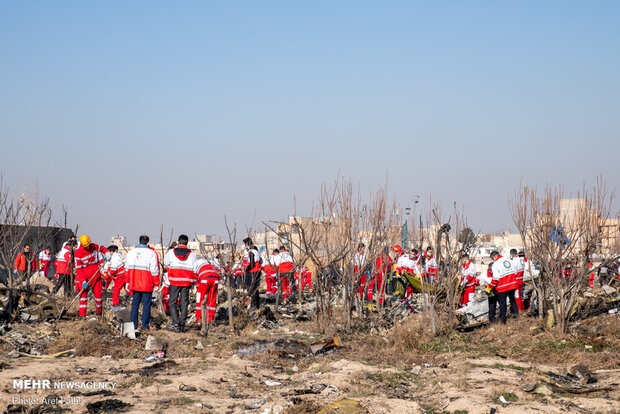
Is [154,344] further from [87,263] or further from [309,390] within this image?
[87,263]

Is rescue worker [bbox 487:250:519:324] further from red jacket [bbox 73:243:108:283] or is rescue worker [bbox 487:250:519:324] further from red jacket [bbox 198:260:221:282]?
red jacket [bbox 73:243:108:283]

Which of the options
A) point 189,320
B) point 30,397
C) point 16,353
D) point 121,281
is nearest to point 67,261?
point 121,281

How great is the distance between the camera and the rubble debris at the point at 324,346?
9984 mm

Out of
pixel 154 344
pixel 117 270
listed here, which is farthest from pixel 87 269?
pixel 154 344

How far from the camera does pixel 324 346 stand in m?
10.1

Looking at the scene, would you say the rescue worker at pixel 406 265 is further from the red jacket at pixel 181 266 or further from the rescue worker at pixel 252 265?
the red jacket at pixel 181 266

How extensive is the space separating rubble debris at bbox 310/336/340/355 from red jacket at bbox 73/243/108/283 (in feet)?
16.8

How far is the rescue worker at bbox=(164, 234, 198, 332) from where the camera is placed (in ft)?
37.6

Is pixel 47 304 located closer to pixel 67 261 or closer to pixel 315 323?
pixel 67 261

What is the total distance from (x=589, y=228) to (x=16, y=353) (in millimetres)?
10232

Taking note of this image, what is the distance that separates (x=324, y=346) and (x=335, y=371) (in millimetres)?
1629

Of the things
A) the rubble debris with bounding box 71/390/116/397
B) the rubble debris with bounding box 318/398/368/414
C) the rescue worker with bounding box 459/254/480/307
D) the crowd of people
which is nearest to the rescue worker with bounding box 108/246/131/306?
the crowd of people

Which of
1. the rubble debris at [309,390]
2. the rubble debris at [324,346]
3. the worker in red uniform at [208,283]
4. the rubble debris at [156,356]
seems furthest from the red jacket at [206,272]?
the rubble debris at [309,390]

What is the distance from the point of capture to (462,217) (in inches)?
465
